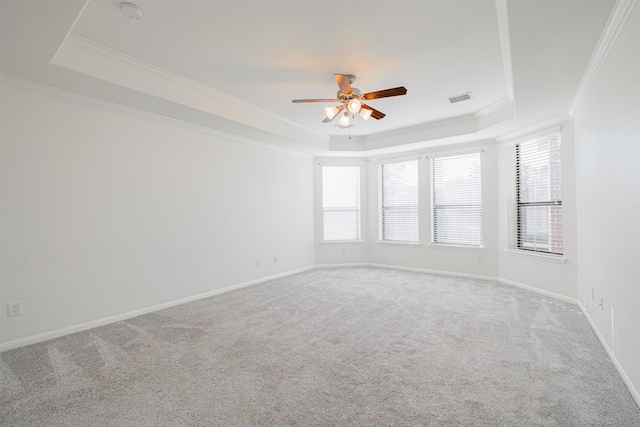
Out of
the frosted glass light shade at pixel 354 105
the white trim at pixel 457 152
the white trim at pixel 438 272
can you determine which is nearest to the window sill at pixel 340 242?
the white trim at pixel 438 272

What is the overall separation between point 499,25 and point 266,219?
432 cm

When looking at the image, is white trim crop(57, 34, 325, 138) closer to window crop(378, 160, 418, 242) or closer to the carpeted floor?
the carpeted floor

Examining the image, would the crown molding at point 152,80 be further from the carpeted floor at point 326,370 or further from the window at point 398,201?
the window at point 398,201

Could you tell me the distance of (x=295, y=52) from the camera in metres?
3.07

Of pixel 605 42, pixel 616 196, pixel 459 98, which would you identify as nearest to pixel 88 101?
pixel 459 98

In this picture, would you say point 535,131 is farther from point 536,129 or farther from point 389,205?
point 389,205

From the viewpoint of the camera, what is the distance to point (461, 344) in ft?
9.53

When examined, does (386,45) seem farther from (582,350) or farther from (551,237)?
(551,237)

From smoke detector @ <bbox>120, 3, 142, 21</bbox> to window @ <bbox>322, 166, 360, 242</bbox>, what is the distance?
4828mm

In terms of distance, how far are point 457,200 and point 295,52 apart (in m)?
4.30

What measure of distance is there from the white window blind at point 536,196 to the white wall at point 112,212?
4.31 meters

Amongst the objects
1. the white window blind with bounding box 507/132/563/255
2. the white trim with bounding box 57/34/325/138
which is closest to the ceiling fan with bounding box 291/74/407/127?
the white trim with bounding box 57/34/325/138

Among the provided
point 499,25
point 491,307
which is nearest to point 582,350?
point 491,307

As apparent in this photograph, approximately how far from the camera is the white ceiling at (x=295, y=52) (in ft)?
7.63
